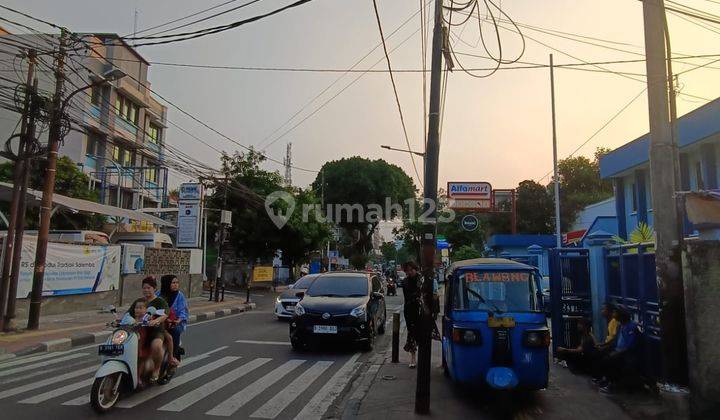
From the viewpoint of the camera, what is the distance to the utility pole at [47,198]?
510 inches

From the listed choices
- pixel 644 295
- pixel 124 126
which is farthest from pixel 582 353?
pixel 124 126

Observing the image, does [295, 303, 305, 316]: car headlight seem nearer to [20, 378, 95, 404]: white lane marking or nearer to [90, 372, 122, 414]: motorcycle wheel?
[20, 378, 95, 404]: white lane marking

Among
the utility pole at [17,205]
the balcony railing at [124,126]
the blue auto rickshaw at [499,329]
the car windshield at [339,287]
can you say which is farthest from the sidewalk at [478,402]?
the balcony railing at [124,126]

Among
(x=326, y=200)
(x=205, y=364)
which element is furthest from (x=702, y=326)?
(x=326, y=200)

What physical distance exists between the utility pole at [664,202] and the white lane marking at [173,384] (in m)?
6.24

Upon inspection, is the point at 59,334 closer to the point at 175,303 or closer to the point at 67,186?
the point at 175,303

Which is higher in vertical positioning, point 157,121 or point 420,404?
point 157,121

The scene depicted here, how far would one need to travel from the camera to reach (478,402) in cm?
681

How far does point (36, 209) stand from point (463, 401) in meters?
22.3

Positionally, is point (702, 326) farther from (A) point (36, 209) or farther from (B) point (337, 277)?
(A) point (36, 209)

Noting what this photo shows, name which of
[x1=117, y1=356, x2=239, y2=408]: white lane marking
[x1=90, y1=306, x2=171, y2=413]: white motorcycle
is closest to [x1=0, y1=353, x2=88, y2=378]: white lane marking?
[x1=117, y1=356, x2=239, y2=408]: white lane marking

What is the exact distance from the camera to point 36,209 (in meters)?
22.8

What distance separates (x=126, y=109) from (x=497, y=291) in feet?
107

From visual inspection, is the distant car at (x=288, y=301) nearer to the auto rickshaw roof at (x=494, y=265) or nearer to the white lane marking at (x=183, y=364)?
the white lane marking at (x=183, y=364)
